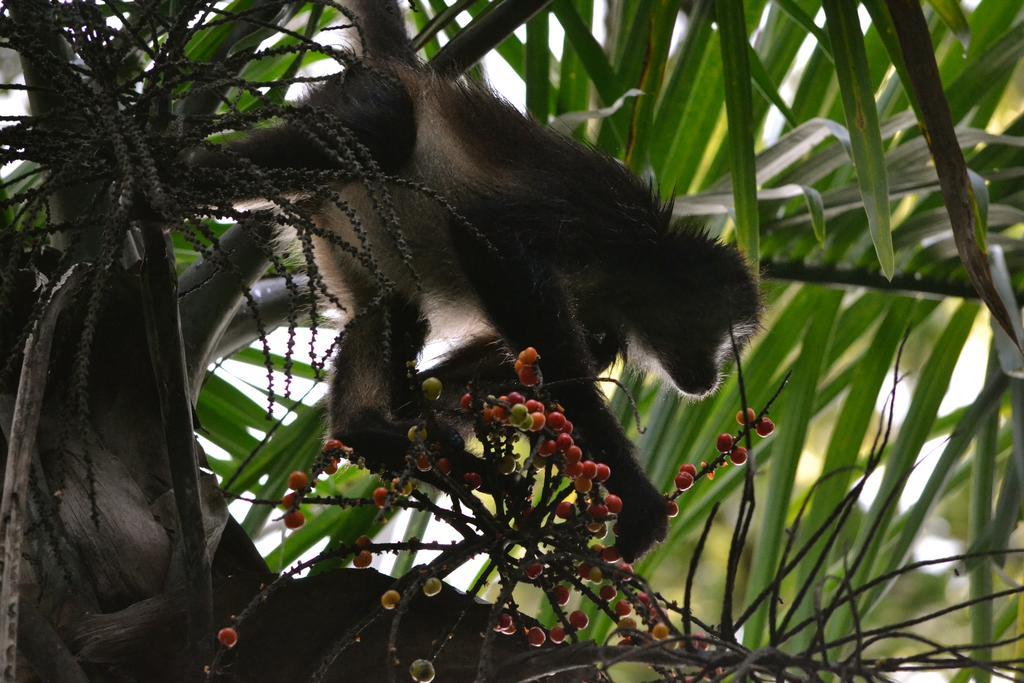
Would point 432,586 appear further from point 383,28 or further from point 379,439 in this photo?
point 383,28

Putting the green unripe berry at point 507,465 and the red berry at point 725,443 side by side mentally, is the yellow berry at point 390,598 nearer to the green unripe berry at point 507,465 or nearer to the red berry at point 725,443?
the green unripe berry at point 507,465

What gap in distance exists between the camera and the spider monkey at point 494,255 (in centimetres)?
241

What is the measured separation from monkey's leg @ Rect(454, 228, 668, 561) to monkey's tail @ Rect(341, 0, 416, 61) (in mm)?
575

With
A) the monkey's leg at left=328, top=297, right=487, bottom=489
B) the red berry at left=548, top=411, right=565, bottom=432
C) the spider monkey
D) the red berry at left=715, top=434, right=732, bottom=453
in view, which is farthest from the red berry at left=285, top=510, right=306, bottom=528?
the spider monkey

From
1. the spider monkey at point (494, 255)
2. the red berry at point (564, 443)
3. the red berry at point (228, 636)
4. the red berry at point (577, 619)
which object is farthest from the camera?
the spider monkey at point (494, 255)

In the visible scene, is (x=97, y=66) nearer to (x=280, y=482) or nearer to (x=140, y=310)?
(x=140, y=310)

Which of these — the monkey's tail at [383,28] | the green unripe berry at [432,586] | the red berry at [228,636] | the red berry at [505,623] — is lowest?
the red berry at [228,636]

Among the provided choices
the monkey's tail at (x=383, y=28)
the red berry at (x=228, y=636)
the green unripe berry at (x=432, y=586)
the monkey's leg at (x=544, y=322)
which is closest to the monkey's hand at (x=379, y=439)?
the monkey's leg at (x=544, y=322)

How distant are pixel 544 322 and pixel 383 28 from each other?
3.03 ft

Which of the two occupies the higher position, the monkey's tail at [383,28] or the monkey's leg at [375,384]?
the monkey's tail at [383,28]

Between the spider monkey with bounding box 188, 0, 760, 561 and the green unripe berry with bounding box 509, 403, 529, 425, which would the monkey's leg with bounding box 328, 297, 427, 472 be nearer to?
the spider monkey with bounding box 188, 0, 760, 561

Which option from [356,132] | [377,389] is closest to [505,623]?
[377,389]

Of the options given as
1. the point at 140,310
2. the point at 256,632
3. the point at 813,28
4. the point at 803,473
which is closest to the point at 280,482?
the point at 140,310

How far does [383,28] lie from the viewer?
287 cm
